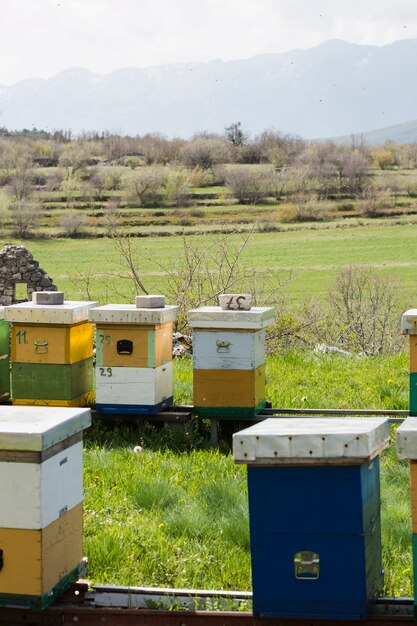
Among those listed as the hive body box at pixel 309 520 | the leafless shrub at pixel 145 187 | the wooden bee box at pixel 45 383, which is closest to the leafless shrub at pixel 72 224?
the leafless shrub at pixel 145 187

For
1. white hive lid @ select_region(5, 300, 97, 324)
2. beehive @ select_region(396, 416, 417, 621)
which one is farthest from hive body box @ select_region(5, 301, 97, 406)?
beehive @ select_region(396, 416, 417, 621)

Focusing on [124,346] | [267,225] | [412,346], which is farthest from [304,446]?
[267,225]

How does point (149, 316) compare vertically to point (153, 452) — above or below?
above

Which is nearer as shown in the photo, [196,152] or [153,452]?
[153,452]

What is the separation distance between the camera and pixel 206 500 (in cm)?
517

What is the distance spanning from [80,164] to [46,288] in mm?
59602

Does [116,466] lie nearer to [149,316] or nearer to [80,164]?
[149,316]

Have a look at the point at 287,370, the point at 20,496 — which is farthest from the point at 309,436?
the point at 287,370

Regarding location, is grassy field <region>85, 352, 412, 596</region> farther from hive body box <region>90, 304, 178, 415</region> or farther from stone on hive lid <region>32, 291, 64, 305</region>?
stone on hive lid <region>32, 291, 64, 305</region>

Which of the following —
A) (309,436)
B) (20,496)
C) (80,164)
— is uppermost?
(80,164)

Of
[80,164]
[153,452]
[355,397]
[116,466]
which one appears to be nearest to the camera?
[116,466]

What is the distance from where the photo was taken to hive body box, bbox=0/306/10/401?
6.86 metres

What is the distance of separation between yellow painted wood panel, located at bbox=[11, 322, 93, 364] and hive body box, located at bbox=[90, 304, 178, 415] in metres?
0.18

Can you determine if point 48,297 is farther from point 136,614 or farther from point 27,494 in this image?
point 136,614
